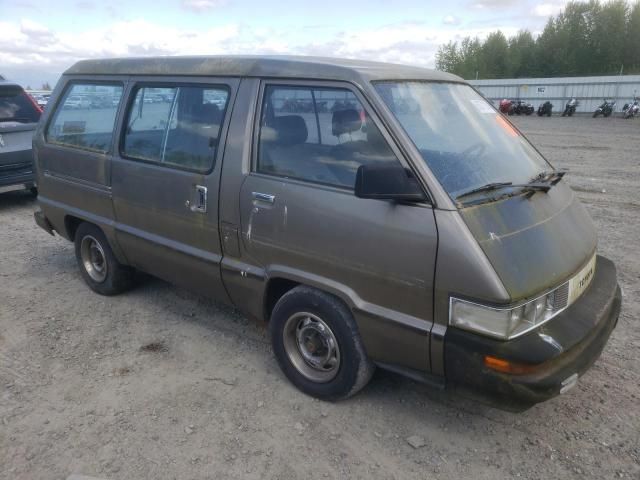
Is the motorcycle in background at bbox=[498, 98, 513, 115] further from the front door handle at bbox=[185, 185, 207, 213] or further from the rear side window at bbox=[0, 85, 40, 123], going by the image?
the front door handle at bbox=[185, 185, 207, 213]

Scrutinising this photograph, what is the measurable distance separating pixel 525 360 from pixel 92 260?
13.0ft

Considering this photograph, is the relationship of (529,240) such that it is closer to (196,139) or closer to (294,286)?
(294,286)

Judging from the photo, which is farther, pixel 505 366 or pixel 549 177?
pixel 549 177

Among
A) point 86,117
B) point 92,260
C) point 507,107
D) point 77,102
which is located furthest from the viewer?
point 507,107

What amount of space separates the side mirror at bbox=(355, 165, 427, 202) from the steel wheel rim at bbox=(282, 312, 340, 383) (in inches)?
35.2

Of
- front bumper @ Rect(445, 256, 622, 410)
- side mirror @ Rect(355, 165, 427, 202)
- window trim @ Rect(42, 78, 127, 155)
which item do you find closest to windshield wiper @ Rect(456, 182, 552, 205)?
side mirror @ Rect(355, 165, 427, 202)

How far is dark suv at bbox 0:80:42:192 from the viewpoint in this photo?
306 inches

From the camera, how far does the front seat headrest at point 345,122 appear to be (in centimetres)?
280

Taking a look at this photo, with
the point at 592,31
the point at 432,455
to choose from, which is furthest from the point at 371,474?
the point at 592,31

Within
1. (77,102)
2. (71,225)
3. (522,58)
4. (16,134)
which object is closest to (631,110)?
(16,134)

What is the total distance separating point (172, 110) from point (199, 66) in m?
0.39

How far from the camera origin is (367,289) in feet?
8.84

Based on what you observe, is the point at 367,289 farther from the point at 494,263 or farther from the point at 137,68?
the point at 137,68

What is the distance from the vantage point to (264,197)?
3035 millimetres
